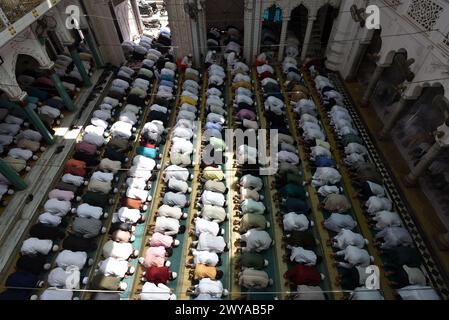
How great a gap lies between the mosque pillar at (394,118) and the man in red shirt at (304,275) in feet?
20.0

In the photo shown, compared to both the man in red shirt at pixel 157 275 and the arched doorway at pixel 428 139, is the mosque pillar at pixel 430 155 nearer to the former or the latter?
the arched doorway at pixel 428 139

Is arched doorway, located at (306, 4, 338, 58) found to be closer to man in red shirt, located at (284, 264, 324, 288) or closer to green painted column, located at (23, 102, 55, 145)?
man in red shirt, located at (284, 264, 324, 288)

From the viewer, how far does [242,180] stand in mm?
9688

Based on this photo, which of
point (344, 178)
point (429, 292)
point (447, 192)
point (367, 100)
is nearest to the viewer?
point (429, 292)

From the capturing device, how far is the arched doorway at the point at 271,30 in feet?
53.7

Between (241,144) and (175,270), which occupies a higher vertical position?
(241,144)

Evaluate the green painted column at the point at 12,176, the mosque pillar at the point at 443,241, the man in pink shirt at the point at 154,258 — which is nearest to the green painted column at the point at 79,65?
the green painted column at the point at 12,176

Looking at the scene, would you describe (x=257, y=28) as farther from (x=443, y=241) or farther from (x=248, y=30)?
(x=443, y=241)

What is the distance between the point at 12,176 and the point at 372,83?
12.9 m

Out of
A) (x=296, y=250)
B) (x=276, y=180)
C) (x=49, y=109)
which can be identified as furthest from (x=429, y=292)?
(x=49, y=109)

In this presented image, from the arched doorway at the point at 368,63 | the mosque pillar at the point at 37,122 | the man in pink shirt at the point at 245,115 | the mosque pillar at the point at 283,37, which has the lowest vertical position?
the mosque pillar at the point at 37,122

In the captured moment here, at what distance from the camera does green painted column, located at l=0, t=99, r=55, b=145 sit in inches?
379

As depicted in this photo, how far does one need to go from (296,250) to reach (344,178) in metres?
3.62

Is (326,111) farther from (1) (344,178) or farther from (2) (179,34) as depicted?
(2) (179,34)
